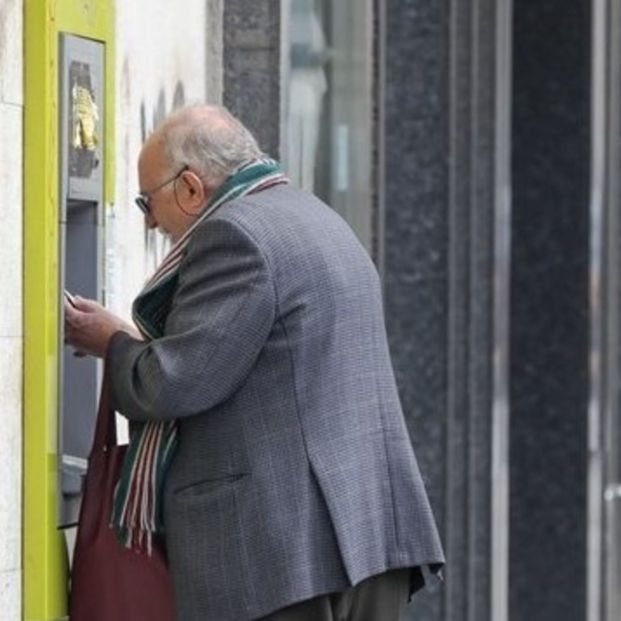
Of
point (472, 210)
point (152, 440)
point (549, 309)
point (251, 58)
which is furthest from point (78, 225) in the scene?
point (549, 309)

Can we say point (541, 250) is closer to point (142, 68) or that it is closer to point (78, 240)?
point (142, 68)

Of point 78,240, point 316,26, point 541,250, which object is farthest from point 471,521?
point 78,240

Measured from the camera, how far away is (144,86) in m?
5.91

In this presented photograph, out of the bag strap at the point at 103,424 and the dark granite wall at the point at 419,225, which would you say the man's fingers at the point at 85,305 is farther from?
the dark granite wall at the point at 419,225

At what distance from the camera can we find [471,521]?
29.5ft

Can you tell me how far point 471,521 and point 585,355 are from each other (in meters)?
1.10

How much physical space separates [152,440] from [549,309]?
5.20 meters

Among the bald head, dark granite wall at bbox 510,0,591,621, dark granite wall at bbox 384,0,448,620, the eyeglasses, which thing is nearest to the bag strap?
the eyeglasses

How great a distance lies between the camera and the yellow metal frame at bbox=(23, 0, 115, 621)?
4738 millimetres

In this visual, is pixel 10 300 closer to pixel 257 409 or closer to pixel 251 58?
pixel 257 409

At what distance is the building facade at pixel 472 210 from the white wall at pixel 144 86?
0.03 ft

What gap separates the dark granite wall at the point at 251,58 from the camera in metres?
6.77

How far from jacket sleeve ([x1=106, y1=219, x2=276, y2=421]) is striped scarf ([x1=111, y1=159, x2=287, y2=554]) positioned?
0.24 ft

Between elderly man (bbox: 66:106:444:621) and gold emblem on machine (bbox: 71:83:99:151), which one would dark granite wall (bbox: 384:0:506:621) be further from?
elderly man (bbox: 66:106:444:621)
